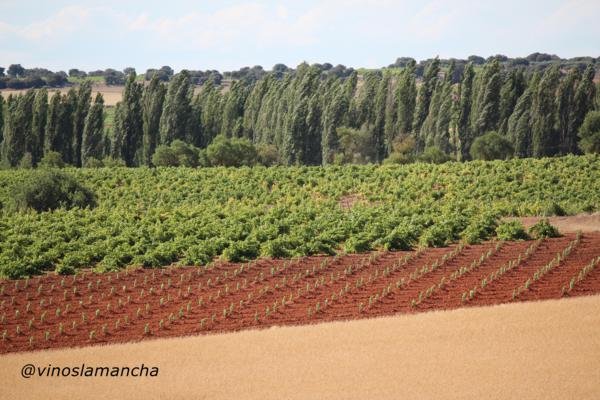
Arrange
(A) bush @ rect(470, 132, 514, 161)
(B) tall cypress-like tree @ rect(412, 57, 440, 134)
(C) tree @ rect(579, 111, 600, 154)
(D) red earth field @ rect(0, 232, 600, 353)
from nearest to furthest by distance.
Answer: (D) red earth field @ rect(0, 232, 600, 353) → (A) bush @ rect(470, 132, 514, 161) → (C) tree @ rect(579, 111, 600, 154) → (B) tall cypress-like tree @ rect(412, 57, 440, 134)

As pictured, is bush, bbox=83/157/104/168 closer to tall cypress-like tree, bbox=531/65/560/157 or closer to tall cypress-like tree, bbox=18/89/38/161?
tall cypress-like tree, bbox=18/89/38/161

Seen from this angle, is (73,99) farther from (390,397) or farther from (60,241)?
(390,397)

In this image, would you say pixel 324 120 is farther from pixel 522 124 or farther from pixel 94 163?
pixel 94 163

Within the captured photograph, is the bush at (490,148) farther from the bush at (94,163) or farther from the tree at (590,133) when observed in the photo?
the bush at (94,163)

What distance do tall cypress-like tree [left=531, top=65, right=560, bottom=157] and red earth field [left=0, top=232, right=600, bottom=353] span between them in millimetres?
41716

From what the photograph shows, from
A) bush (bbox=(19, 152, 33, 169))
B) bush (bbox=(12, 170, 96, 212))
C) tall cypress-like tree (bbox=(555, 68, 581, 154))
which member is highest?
tall cypress-like tree (bbox=(555, 68, 581, 154))

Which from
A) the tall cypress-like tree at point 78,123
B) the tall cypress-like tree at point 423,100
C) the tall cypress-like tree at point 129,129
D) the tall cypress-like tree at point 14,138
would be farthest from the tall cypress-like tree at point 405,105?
the tall cypress-like tree at point 14,138

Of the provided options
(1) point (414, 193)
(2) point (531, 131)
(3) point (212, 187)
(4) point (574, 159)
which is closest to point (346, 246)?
(1) point (414, 193)

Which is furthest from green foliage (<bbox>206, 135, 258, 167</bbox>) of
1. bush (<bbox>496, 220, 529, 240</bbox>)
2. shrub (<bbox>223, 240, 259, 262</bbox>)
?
bush (<bbox>496, 220, 529, 240</bbox>)

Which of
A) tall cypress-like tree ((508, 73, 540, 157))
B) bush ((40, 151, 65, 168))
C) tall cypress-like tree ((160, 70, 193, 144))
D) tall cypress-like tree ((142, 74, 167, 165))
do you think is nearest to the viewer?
tall cypress-like tree ((508, 73, 540, 157))

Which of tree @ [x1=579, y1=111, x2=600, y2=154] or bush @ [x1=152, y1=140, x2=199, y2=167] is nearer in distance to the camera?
tree @ [x1=579, y1=111, x2=600, y2=154]

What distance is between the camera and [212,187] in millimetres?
62000

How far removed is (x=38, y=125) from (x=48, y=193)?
36.7 m

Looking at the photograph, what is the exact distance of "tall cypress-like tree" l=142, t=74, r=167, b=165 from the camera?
85.9 m
